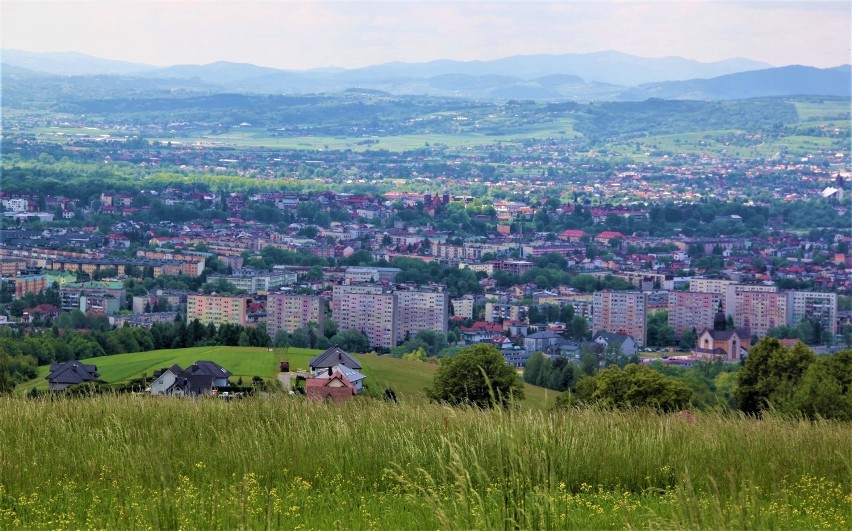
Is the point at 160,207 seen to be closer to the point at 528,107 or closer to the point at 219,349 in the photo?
the point at 219,349

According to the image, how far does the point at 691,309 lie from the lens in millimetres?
33594

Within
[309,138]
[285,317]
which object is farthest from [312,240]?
[309,138]

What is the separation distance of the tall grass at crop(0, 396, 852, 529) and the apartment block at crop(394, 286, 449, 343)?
949 inches

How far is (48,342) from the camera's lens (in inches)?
737

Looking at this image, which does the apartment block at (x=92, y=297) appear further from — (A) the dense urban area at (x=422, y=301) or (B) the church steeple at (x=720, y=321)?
(B) the church steeple at (x=720, y=321)

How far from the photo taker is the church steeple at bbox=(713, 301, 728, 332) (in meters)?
29.1

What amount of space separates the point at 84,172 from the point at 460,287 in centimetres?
2730


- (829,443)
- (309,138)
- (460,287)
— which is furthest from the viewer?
(309,138)

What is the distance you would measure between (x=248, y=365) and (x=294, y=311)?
15.5 metres

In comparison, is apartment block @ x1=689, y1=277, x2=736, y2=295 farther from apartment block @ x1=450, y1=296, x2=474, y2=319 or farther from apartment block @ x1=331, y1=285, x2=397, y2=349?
apartment block @ x1=331, y1=285, x2=397, y2=349

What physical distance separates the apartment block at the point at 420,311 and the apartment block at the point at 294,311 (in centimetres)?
191

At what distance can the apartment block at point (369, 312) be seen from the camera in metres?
28.2

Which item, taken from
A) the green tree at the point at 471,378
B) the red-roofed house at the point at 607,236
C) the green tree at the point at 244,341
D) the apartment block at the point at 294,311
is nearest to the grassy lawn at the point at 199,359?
the green tree at the point at 244,341

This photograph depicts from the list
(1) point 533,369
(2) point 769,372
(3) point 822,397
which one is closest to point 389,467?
(3) point 822,397
